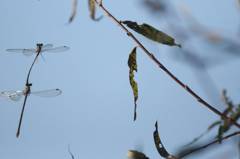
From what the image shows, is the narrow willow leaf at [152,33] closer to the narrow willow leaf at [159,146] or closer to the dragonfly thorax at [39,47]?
the narrow willow leaf at [159,146]

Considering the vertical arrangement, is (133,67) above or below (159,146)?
above

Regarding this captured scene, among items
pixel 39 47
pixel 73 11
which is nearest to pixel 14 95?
pixel 39 47

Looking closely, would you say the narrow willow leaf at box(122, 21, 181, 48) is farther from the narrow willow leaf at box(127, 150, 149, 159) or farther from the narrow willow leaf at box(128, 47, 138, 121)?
the narrow willow leaf at box(127, 150, 149, 159)

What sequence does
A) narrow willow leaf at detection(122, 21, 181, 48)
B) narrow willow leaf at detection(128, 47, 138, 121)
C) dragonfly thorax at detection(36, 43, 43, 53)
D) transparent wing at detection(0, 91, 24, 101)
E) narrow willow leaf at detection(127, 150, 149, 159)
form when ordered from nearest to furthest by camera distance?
narrow willow leaf at detection(122, 21, 181, 48)
narrow willow leaf at detection(127, 150, 149, 159)
narrow willow leaf at detection(128, 47, 138, 121)
dragonfly thorax at detection(36, 43, 43, 53)
transparent wing at detection(0, 91, 24, 101)

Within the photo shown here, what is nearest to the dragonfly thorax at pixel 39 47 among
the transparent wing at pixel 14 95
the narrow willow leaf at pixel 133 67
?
the transparent wing at pixel 14 95

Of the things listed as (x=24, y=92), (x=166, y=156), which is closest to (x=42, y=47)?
(x=24, y=92)

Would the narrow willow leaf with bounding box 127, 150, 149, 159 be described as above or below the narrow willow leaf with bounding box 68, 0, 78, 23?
below

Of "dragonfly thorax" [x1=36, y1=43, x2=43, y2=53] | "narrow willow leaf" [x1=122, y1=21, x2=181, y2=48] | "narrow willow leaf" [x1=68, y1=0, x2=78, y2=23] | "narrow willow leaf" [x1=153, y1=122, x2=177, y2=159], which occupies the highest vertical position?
"dragonfly thorax" [x1=36, y1=43, x2=43, y2=53]

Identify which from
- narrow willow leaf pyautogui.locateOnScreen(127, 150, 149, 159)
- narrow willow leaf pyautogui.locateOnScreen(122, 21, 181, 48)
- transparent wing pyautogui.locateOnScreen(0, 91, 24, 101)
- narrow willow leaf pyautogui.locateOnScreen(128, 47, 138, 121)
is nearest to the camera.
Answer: narrow willow leaf pyautogui.locateOnScreen(122, 21, 181, 48)

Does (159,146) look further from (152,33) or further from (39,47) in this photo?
(39,47)

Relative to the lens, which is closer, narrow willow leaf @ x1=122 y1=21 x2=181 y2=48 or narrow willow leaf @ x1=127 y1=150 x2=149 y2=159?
narrow willow leaf @ x1=122 y1=21 x2=181 y2=48

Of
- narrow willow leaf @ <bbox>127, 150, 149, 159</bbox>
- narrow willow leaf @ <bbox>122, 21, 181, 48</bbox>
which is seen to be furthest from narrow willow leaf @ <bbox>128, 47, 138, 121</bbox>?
narrow willow leaf @ <bbox>127, 150, 149, 159</bbox>
